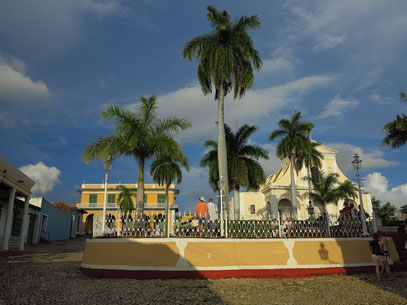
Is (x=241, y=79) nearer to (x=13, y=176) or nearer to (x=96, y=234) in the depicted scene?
(x=96, y=234)

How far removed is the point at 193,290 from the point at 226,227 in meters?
2.57

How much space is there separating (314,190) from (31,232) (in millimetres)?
A: 28577

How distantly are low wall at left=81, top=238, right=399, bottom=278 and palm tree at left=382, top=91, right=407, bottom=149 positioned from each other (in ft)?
47.9

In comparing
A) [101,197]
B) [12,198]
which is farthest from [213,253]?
[101,197]

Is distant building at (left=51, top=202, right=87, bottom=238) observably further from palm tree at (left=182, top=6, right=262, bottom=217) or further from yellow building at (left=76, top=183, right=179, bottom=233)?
palm tree at (left=182, top=6, right=262, bottom=217)

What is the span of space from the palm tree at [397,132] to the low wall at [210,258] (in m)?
14.6

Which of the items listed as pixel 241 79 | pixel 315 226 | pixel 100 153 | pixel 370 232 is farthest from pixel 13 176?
pixel 370 232

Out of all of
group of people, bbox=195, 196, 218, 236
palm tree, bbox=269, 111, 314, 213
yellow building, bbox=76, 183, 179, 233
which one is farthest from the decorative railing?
yellow building, bbox=76, 183, 179, 233

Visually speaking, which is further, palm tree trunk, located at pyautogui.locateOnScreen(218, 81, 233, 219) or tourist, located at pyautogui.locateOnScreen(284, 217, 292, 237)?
palm tree trunk, located at pyautogui.locateOnScreen(218, 81, 233, 219)

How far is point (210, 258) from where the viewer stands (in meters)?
9.04

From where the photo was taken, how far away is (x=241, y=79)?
15.6 metres

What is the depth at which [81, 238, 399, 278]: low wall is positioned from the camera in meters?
8.76

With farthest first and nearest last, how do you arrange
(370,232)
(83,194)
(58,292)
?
(83,194)
(370,232)
(58,292)

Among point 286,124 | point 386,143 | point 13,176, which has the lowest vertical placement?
point 13,176
